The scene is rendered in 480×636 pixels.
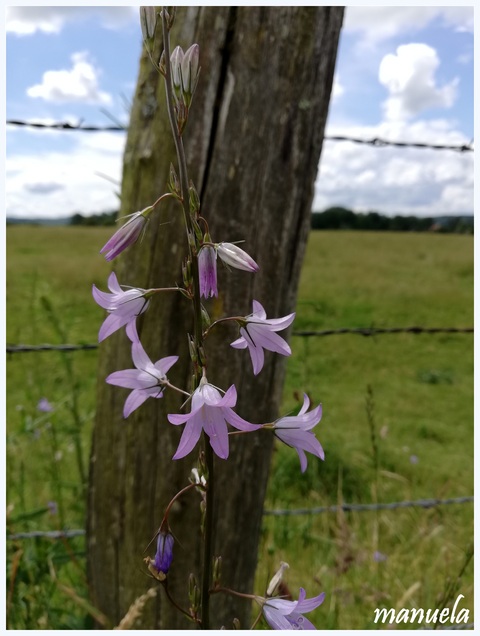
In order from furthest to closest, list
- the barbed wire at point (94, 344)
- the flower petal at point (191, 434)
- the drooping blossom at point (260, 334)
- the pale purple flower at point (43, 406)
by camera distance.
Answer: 1. the pale purple flower at point (43, 406)
2. the barbed wire at point (94, 344)
3. the drooping blossom at point (260, 334)
4. the flower petal at point (191, 434)

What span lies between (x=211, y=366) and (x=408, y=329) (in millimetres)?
935

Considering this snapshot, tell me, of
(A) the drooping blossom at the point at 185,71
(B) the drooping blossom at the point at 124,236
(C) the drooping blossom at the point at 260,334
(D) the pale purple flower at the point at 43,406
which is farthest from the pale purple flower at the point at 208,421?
(D) the pale purple flower at the point at 43,406

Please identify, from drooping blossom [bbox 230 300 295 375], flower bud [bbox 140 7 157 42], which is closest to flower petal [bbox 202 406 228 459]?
drooping blossom [bbox 230 300 295 375]

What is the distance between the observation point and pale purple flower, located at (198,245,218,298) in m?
0.81

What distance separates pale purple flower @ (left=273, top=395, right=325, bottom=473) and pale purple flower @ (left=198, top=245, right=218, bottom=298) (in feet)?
0.75

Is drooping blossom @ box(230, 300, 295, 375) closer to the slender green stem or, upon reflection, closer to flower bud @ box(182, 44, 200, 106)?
the slender green stem

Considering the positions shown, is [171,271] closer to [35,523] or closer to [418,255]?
[35,523]

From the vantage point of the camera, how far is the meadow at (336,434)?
2.02m

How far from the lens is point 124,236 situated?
2.87 ft

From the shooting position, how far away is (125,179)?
1.66m

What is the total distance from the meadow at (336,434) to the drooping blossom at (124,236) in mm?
770

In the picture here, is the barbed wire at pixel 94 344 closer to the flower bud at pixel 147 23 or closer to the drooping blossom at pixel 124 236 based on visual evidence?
the drooping blossom at pixel 124 236

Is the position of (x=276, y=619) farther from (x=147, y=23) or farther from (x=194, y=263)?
(x=147, y=23)

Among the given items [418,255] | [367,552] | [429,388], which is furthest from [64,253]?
[367,552]
